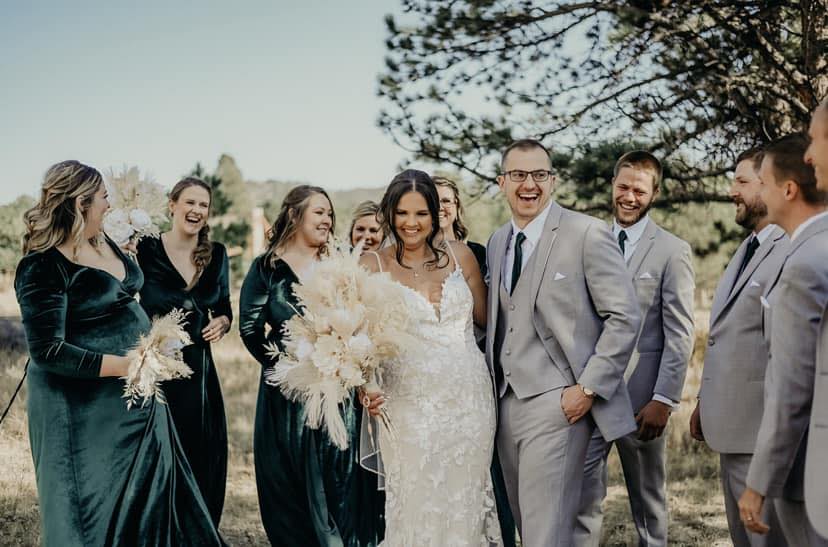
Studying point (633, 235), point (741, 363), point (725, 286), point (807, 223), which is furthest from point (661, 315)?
point (807, 223)

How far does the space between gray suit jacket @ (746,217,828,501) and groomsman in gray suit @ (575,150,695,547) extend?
1.86 metres

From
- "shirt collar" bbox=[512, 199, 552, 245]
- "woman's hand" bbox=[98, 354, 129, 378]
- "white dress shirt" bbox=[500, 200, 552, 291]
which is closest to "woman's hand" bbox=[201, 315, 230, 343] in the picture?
"woman's hand" bbox=[98, 354, 129, 378]

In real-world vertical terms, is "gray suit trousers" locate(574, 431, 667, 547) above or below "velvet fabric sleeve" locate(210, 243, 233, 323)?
below

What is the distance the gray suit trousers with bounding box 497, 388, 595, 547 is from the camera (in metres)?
4.17

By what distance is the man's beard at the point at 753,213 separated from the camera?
4.43 m

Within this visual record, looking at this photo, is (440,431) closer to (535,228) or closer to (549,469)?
(549,469)

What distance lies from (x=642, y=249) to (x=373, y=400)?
200 cm

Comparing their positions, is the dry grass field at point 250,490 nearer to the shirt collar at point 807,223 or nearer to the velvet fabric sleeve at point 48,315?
the velvet fabric sleeve at point 48,315

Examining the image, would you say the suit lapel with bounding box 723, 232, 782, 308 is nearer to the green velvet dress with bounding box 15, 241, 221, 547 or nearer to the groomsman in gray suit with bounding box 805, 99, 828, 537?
the groomsman in gray suit with bounding box 805, 99, 828, 537

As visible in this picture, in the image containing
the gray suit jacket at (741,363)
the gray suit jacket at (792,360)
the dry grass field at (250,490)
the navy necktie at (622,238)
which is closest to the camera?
the gray suit jacket at (792,360)

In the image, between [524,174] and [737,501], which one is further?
[524,174]

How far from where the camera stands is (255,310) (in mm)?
5695

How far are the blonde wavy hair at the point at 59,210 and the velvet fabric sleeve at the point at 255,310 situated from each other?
141cm

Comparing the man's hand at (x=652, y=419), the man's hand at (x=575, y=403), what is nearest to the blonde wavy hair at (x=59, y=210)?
the man's hand at (x=575, y=403)
